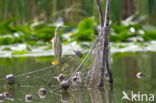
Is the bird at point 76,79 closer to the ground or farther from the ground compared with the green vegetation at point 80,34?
farther from the ground

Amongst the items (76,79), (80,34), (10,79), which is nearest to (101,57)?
(76,79)

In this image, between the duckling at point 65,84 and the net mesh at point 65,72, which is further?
the net mesh at point 65,72

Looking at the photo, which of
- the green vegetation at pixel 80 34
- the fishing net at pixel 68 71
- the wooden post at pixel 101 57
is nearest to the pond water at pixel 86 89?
the fishing net at pixel 68 71

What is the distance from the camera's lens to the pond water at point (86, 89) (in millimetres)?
4617

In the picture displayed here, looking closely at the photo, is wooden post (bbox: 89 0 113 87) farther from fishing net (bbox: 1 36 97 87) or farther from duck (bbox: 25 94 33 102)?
duck (bbox: 25 94 33 102)

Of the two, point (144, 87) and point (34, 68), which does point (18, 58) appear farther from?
point (144, 87)

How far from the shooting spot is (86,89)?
5039 millimetres

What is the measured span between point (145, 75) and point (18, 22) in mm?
8190

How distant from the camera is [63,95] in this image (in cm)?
484

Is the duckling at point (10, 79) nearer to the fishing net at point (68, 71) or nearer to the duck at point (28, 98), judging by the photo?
the fishing net at point (68, 71)

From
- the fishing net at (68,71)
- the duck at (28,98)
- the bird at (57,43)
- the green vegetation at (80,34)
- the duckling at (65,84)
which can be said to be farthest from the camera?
the green vegetation at (80,34)

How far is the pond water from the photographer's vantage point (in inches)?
182

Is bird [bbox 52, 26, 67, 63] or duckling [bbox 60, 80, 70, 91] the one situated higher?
bird [bbox 52, 26, 67, 63]

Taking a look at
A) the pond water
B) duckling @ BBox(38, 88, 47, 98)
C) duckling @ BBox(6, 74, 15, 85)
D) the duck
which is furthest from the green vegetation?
the duck
